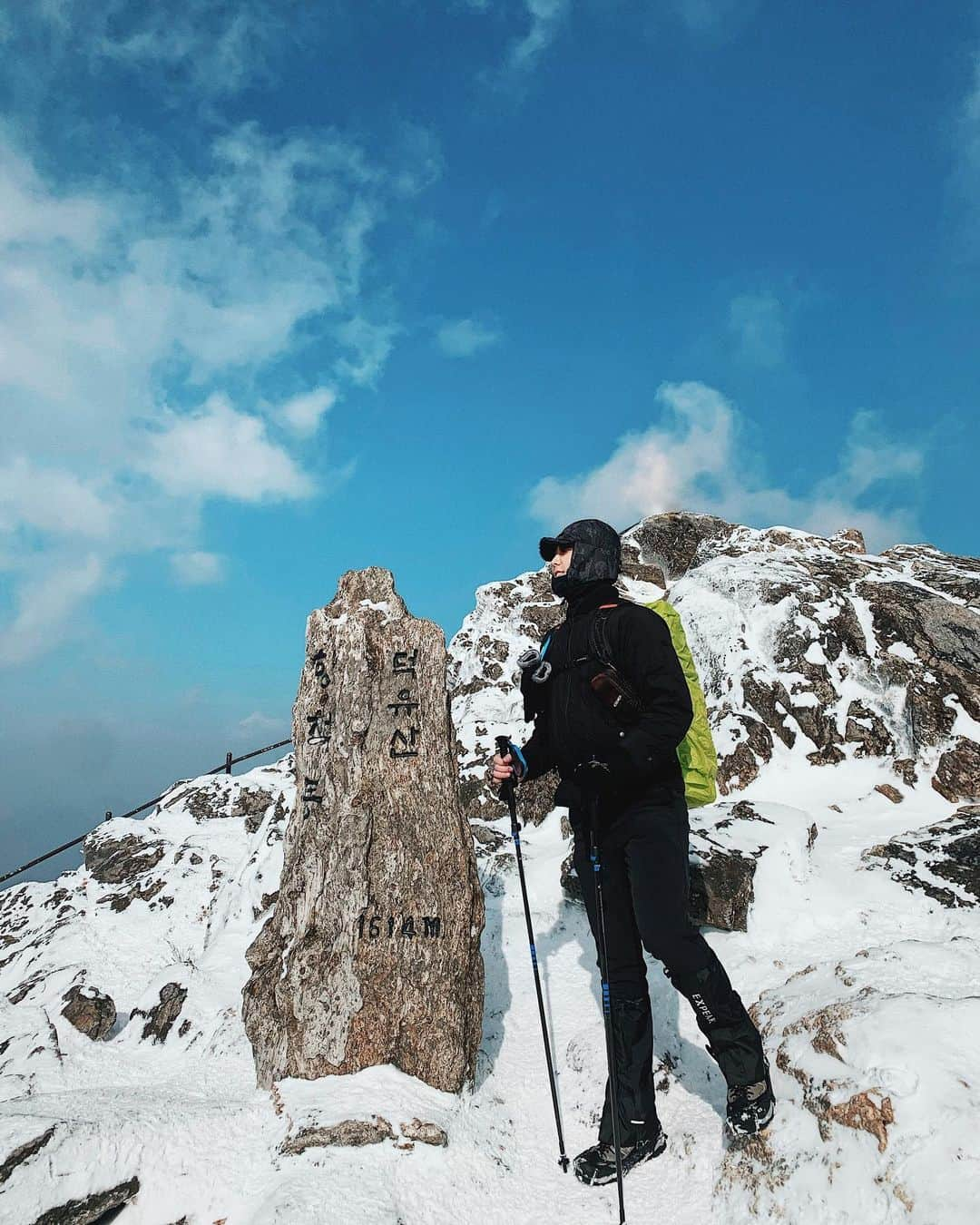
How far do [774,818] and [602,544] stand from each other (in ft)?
21.2

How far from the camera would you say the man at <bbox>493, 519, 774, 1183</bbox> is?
3.80 m

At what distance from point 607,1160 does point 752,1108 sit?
36.8 inches

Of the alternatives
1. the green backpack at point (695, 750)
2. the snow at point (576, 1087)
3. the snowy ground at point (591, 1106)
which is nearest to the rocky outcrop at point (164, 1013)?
the snow at point (576, 1087)

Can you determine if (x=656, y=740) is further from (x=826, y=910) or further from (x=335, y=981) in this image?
(x=826, y=910)

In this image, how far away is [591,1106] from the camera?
500 centimetres

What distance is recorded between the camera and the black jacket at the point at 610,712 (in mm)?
3893

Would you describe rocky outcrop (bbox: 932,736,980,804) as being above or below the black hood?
below

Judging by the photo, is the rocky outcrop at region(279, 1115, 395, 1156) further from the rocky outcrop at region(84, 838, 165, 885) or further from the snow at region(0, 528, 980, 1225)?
the rocky outcrop at region(84, 838, 165, 885)

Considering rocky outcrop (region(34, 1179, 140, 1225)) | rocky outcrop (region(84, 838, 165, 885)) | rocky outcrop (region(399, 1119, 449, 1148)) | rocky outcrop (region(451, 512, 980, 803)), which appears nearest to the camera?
rocky outcrop (region(34, 1179, 140, 1225))

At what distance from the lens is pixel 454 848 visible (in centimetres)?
548

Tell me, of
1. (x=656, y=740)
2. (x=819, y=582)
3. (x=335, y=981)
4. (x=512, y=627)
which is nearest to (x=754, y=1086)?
(x=656, y=740)

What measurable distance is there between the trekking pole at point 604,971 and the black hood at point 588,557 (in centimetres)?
137

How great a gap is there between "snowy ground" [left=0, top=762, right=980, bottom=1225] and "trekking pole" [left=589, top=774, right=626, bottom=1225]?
0.44m

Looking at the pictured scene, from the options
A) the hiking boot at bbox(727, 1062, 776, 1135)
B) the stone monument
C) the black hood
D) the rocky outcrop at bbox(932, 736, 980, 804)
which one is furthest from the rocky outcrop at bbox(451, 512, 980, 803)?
the hiking boot at bbox(727, 1062, 776, 1135)
